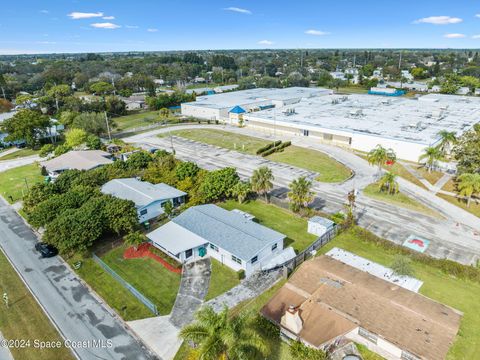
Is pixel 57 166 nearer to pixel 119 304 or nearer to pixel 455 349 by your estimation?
pixel 119 304

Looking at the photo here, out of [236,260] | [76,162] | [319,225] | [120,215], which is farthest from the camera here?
[76,162]

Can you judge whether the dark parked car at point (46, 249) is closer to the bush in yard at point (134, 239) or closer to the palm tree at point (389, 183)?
the bush in yard at point (134, 239)

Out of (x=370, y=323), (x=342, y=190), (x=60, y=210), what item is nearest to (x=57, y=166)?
(x=60, y=210)

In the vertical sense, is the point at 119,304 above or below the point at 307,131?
below

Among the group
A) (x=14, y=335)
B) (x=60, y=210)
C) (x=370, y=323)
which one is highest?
(x=60, y=210)

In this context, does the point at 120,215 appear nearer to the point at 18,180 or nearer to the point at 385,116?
the point at 18,180

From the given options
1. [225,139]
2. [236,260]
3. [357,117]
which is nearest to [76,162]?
[225,139]

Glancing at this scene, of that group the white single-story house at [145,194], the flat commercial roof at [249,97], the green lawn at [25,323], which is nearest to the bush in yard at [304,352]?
the green lawn at [25,323]
